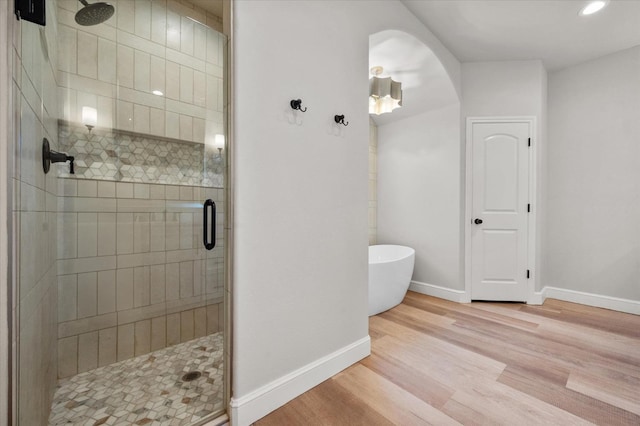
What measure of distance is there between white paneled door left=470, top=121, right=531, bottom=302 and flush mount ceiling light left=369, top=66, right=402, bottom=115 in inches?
46.2

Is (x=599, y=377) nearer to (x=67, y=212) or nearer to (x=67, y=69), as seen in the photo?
(x=67, y=212)

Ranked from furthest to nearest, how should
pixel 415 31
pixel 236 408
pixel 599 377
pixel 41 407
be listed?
→ pixel 415 31, pixel 599 377, pixel 236 408, pixel 41 407

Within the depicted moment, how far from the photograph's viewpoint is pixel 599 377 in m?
1.70

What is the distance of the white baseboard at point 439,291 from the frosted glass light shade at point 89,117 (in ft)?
11.4

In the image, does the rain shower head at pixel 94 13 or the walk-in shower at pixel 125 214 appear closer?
the walk-in shower at pixel 125 214

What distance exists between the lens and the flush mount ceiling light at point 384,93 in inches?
97.0

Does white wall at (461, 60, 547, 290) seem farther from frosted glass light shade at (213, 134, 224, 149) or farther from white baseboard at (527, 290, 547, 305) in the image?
frosted glass light shade at (213, 134, 224, 149)

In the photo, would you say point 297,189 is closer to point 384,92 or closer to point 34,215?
point 34,215

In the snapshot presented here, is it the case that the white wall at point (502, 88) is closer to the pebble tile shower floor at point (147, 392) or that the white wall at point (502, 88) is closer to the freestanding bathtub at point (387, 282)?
the freestanding bathtub at point (387, 282)

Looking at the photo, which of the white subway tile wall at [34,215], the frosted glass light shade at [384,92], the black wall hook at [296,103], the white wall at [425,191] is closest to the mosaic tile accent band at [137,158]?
the white subway tile wall at [34,215]

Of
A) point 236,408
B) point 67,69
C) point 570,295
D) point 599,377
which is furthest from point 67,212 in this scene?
point 570,295

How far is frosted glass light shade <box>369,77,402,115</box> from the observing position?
97.0 inches

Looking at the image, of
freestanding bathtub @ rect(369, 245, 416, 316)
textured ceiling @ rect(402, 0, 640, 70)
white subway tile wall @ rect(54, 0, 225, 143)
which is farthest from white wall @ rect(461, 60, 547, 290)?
white subway tile wall @ rect(54, 0, 225, 143)

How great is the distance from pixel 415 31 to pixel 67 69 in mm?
2494
